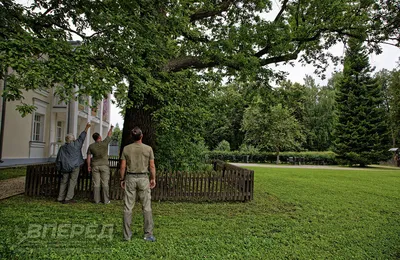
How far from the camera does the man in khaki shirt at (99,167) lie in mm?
7250

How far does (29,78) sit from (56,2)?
3435 millimetres

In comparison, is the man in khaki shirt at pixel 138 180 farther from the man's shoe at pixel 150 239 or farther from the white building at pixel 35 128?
the white building at pixel 35 128

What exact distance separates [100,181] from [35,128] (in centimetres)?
1227

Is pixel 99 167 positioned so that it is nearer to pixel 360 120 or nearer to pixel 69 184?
pixel 69 184

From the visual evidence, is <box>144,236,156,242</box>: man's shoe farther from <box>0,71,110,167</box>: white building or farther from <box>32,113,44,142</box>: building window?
<box>32,113,44,142</box>: building window

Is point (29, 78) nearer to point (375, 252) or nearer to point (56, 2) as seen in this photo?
point (56, 2)

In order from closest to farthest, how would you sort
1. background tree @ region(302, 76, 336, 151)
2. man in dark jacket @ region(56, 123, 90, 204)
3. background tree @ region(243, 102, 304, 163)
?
man in dark jacket @ region(56, 123, 90, 204) → background tree @ region(243, 102, 304, 163) → background tree @ region(302, 76, 336, 151)

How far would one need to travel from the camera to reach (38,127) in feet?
57.1


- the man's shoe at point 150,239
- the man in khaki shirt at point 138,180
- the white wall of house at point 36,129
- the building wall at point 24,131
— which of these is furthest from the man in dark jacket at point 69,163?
the building wall at point 24,131

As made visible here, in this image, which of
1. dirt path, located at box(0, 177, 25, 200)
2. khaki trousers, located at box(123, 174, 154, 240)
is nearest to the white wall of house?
dirt path, located at box(0, 177, 25, 200)

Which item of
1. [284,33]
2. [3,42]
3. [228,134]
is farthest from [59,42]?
[228,134]

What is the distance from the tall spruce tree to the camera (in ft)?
101

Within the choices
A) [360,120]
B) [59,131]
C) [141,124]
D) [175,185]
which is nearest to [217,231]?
[175,185]

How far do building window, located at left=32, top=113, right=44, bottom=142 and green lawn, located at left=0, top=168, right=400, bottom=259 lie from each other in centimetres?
1081
